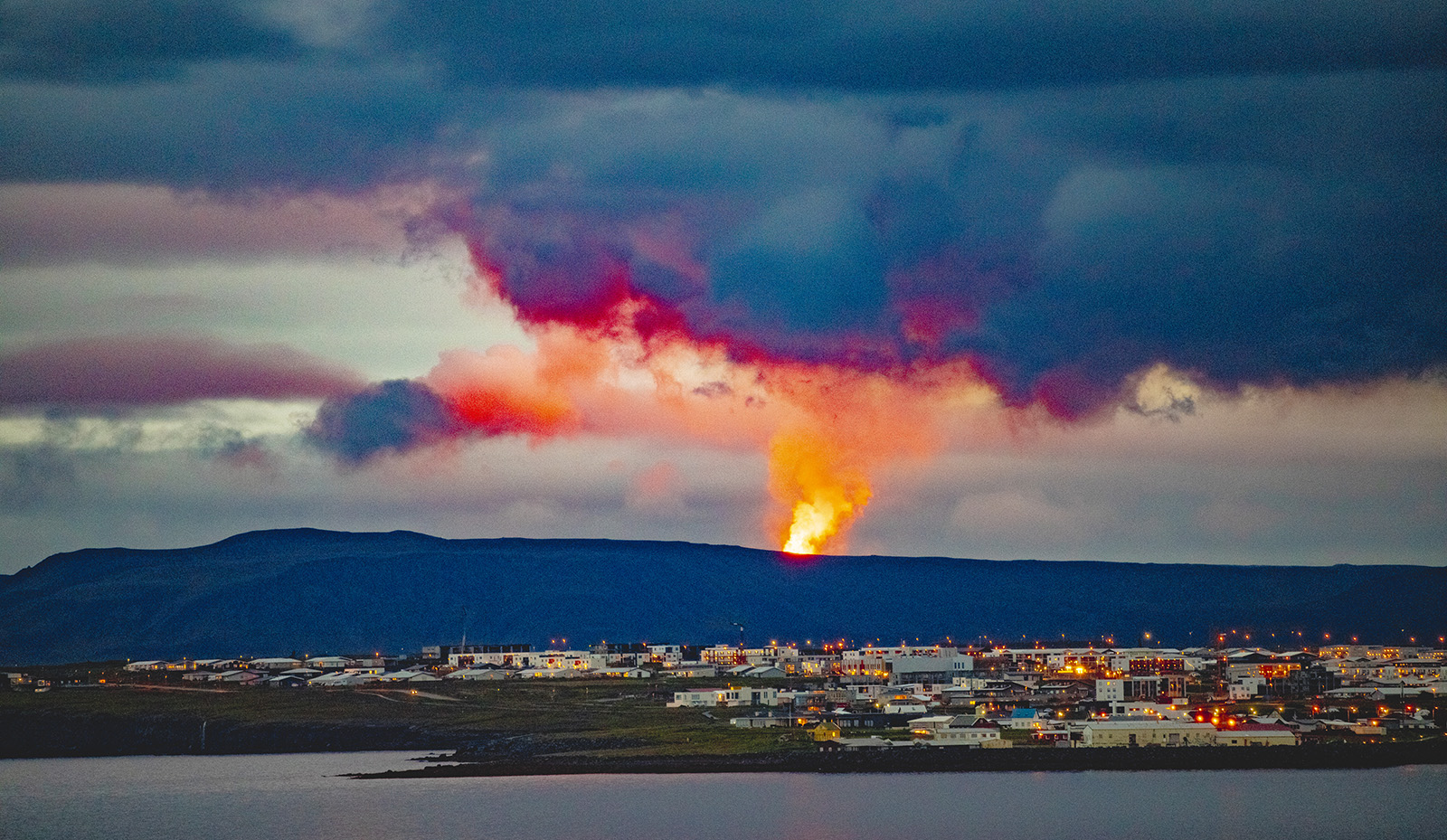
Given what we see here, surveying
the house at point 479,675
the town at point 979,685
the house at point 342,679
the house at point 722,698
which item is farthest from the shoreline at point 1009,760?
the house at point 479,675

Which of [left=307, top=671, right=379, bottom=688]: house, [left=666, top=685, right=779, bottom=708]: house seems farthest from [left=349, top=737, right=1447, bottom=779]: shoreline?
[left=307, top=671, right=379, bottom=688]: house

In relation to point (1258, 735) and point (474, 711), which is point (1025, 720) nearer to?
point (1258, 735)

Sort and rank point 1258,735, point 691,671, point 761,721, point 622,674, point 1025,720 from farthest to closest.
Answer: point 691,671
point 622,674
point 761,721
point 1025,720
point 1258,735

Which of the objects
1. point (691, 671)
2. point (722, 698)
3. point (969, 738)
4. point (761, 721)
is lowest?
point (969, 738)

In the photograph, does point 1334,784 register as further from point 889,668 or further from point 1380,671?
point 889,668

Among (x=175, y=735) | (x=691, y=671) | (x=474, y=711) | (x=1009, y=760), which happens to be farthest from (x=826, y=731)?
(x=691, y=671)

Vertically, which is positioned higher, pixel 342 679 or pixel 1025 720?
pixel 342 679

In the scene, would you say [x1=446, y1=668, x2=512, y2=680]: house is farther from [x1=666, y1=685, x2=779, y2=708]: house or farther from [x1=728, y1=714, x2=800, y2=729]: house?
[x1=728, y1=714, x2=800, y2=729]: house

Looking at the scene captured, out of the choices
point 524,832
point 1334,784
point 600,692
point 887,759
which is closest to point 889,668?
point 600,692
